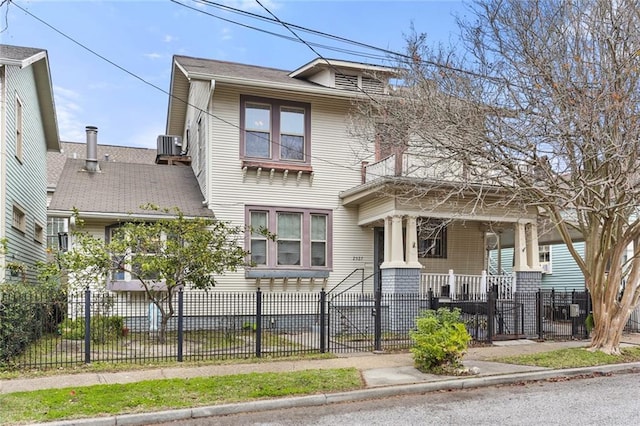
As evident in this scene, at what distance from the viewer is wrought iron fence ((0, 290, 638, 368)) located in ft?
36.3

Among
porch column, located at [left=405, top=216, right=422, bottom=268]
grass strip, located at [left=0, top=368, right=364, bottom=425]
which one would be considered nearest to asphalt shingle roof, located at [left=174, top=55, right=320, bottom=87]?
porch column, located at [left=405, top=216, right=422, bottom=268]

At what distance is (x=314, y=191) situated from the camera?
55.7 feet

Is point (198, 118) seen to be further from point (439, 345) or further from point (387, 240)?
point (439, 345)

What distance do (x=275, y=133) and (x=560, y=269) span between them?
16696 millimetres

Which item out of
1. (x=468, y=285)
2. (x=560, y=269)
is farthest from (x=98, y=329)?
(x=560, y=269)

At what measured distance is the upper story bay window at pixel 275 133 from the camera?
1644cm

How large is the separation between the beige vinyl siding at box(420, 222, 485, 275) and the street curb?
308 inches

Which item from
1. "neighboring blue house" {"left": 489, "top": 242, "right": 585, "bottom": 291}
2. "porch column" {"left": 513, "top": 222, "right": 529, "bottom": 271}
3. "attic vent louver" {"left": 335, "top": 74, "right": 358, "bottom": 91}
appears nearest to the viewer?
"porch column" {"left": 513, "top": 222, "right": 529, "bottom": 271}

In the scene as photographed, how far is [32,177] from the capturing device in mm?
16844

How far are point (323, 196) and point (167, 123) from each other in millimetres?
9367

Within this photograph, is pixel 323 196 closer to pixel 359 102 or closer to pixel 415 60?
pixel 359 102

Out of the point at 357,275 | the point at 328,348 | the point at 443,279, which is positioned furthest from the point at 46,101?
the point at 443,279

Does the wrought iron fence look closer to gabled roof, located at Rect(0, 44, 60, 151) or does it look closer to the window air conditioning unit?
gabled roof, located at Rect(0, 44, 60, 151)

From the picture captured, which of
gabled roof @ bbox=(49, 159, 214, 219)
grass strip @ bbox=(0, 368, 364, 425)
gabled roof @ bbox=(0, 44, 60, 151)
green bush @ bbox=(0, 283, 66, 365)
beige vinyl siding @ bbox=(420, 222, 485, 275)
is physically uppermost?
gabled roof @ bbox=(0, 44, 60, 151)
